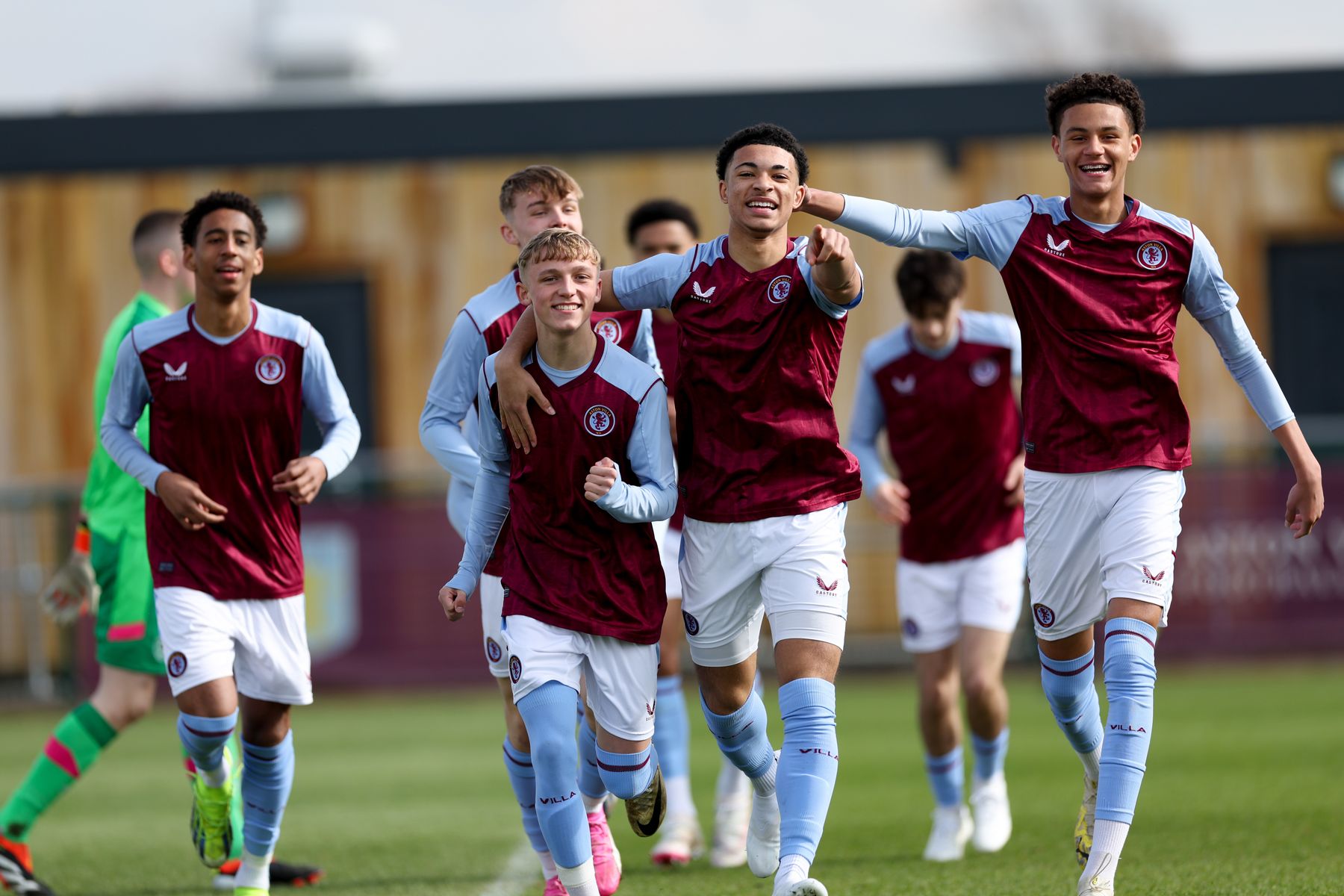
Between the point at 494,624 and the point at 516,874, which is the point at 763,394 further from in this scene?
the point at 516,874

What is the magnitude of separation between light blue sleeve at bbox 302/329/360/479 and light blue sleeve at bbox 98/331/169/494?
55 cm

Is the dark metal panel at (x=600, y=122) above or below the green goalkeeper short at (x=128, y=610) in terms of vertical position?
above

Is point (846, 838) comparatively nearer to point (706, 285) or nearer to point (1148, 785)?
point (1148, 785)

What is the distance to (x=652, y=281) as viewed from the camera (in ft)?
16.9

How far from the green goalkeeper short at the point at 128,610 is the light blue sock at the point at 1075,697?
3.40 metres

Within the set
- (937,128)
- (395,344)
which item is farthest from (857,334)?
(395,344)

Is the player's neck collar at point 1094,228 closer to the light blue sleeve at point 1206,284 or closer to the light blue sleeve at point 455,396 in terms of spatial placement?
Answer: the light blue sleeve at point 1206,284

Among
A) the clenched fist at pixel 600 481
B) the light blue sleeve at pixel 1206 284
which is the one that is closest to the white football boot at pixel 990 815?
the light blue sleeve at pixel 1206 284

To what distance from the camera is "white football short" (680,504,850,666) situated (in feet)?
16.2

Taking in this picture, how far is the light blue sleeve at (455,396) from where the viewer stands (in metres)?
5.67

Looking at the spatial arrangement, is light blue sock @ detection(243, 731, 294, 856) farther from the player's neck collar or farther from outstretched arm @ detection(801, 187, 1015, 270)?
the player's neck collar

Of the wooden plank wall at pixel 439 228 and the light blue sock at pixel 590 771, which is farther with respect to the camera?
the wooden plank wall at pixel 439 228

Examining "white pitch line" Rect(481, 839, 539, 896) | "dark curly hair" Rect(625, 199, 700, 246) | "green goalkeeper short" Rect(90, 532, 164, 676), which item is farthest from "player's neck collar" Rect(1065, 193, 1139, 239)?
"green goalkeeper short" Rect(90, 532, 164, 676)

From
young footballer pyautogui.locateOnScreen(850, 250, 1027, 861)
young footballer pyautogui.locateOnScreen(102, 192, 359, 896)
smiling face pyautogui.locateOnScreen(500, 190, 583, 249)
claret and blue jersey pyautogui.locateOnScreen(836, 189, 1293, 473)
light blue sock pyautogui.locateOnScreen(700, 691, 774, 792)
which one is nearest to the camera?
claret and blue jersey pyautogui.locateOnScreen(836, 189, 1293, 473)
